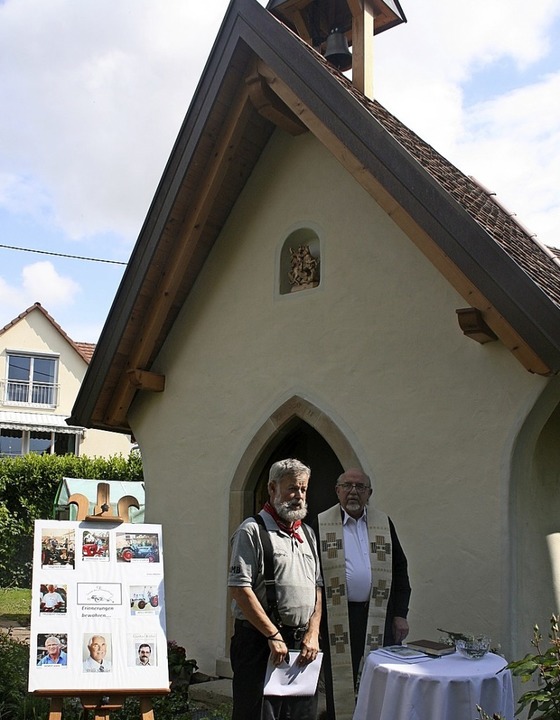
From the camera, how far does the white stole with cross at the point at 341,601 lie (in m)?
5.18

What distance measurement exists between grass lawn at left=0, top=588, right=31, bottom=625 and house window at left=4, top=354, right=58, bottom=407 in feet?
55.6

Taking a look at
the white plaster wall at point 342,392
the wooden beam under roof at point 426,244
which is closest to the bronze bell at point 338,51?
the white plaster wall at point 342,392

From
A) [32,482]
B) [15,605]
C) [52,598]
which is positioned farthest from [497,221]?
[32,482]

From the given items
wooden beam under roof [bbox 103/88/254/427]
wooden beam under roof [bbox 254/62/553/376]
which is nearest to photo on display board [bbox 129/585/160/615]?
wooden beam under roof [bbox 254/62/553/376]

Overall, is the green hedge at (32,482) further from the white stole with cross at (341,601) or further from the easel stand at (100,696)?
the white stole with cross at (341,601)

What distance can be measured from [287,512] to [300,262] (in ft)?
11.9

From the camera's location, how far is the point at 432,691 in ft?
14.1

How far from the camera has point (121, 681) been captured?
494cm

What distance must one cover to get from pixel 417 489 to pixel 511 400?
991 millimetres

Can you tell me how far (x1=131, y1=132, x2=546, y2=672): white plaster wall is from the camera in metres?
5.99

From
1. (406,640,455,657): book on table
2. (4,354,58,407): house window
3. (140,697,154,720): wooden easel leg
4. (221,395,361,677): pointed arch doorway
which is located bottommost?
(140,697,154,720): wooden easel leg

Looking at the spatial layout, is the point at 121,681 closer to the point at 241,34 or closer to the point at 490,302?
the point at 490,302

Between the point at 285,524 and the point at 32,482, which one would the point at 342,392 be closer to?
the point at 285,524

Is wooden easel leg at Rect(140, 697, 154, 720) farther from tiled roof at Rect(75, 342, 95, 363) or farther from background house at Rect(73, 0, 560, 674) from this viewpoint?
tiled roof at Rect(75, 342, 95, 363)
